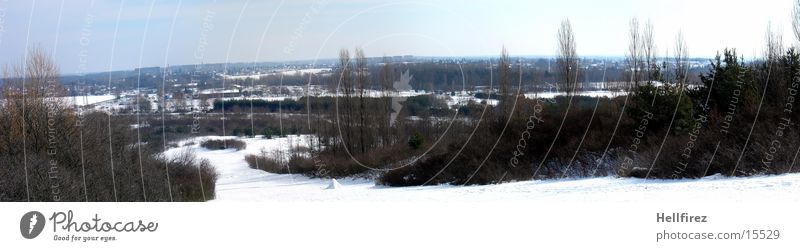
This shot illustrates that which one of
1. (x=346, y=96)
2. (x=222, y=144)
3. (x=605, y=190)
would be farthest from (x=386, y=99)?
(x=605, y=190)

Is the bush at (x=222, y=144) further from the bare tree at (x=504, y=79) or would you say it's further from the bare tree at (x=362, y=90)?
the bare tree at (x=504, y=79)

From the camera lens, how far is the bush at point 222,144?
15.7m

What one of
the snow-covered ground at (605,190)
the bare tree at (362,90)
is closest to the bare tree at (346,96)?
the bare tree at (362,90)

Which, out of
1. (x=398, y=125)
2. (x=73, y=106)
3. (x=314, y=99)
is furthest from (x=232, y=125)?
(x=398, y=125)

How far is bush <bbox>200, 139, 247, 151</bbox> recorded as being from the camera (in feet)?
51.4

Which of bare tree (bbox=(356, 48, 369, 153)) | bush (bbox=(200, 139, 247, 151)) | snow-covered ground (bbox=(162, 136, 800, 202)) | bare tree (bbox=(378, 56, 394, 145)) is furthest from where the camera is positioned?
bare tree (bbox=(356, 48, 369, 153))

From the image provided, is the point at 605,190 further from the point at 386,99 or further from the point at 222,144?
the point at 386,99

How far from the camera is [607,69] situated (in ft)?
74.9

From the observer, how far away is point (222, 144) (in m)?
17.1

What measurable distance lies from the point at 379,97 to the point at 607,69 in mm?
7339

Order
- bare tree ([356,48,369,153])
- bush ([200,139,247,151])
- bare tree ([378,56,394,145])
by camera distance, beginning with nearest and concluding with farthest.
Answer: bush ([200,139,247,151]) → bare tree ([378,56,394,145]) → bare tree ([356,48,369,153])

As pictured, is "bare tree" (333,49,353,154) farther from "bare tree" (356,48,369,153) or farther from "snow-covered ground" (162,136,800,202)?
"snow-covered ground" (162,136,800,202)

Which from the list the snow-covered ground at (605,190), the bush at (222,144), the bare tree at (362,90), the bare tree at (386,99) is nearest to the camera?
the snow-covered ground at (605,190)

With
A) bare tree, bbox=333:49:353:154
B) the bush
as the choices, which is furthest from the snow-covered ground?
bare tree, bbox=333:49:353:154
